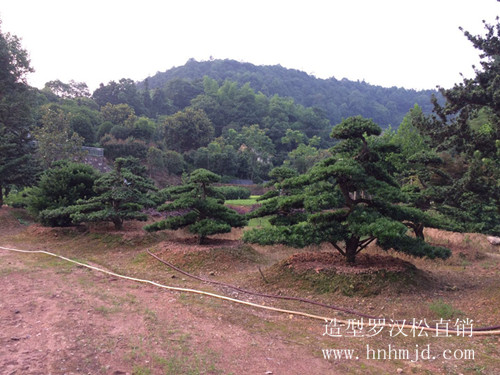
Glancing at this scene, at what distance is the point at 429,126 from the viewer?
842 cm

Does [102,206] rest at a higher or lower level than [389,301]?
higher

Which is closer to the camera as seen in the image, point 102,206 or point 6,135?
point 102,206

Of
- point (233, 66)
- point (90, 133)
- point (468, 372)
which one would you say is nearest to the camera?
point (468, 372)

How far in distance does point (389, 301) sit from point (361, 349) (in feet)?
5.21

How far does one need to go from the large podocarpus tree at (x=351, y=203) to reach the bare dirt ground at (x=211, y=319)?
1.90ft

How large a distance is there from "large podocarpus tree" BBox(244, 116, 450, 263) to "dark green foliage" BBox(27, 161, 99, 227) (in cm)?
876

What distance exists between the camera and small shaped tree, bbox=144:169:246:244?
8.38 m

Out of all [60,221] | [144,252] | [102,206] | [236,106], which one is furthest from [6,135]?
[236,106]

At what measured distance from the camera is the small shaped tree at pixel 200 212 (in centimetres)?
838

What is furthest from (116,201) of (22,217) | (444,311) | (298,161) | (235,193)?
(298,161)

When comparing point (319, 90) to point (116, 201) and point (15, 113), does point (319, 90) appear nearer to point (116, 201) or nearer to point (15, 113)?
point (15, 113)

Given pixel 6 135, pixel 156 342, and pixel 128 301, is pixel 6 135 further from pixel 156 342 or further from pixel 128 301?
pixel 156 342

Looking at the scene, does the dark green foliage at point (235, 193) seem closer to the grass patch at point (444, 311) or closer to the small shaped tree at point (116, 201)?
the small shaped tree at point (116, 201)

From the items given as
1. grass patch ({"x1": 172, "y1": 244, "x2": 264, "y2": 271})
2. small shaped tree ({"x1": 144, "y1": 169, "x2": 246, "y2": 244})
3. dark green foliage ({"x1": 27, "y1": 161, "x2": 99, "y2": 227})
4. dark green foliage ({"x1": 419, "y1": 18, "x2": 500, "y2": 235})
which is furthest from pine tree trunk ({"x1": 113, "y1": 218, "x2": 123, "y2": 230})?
dark green foliage ({"x1": 419, "y1": 18, "x2": 500, "y2": 235})
